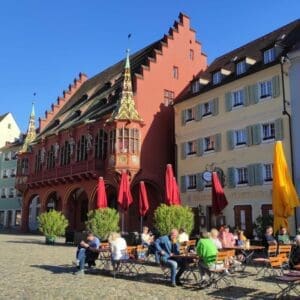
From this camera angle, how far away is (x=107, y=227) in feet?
78.8

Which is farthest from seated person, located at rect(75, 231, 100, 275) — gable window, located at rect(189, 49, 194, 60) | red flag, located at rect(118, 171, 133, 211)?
gable window, located at rect(189, 49, 194, 60)

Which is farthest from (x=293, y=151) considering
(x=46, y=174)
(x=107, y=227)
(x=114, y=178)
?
(x=46, y=174)

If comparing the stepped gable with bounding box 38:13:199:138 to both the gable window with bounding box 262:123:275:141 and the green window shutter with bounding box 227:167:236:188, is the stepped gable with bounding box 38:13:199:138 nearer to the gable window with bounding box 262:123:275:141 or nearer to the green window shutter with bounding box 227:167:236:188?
the green window shutter with bounding box 227:167:236:188

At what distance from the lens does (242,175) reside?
96.7 ft

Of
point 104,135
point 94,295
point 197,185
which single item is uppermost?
point 104,135

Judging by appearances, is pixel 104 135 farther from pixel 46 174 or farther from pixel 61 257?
pixel 61 257

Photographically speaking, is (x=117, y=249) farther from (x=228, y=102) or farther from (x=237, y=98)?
(x=228, y=102)

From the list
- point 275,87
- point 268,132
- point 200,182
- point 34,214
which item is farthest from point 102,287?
point 34,214

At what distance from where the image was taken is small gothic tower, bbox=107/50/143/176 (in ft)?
110

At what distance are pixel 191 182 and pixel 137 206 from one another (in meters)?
4.66

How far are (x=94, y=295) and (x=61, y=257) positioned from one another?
9.47 meters

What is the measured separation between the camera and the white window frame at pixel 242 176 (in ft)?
95.3

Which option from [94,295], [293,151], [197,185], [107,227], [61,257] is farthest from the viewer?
[197,185]

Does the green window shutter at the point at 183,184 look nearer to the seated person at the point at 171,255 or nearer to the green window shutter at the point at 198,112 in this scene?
the green window shutter at the point at 198,112
